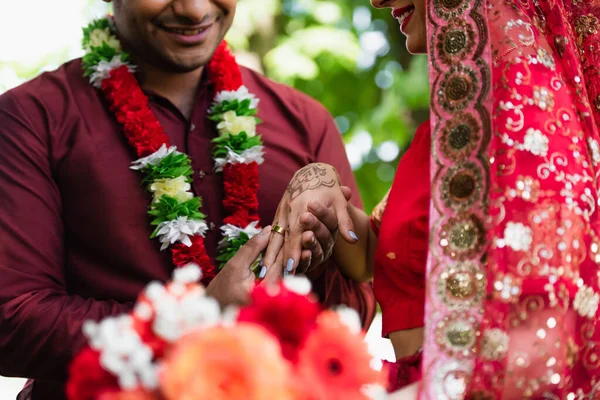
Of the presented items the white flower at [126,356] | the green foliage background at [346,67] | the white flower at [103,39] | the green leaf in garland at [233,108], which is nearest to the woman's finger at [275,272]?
the green leaf in garland at [233,108]

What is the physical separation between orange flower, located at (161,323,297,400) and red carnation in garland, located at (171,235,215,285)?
1.50 metres

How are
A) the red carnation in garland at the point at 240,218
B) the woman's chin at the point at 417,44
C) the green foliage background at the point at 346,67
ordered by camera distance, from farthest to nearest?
the green foliage background at the point at 346,67 < the red carnation in garland at the point at 240,218 < the woman's chin at the point at 417,44

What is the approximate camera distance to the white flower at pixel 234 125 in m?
3.02

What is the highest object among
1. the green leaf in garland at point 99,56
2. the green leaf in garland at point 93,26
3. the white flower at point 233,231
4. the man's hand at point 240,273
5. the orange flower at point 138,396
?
the orange flower at point 138,396

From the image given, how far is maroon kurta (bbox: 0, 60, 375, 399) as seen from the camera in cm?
260

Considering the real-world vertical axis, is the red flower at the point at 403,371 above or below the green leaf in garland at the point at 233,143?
below

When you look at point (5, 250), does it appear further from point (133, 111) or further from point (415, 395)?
point (415, 395)

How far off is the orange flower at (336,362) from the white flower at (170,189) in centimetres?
151

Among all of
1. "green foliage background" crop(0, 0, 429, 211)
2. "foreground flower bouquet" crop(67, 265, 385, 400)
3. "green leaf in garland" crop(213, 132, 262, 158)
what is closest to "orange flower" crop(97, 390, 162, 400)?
"foreground flower bouquet" crop(67, 265, 385, 400)

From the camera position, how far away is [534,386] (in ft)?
5.74

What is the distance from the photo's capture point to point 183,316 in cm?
135

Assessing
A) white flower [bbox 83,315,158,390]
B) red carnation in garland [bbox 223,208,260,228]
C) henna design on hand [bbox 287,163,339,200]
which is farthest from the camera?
red carnation in garland [bbox 223,208,260,228]

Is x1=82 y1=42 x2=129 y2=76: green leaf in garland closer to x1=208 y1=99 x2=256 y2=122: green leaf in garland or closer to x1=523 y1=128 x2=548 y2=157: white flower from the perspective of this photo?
x1=208 y1=99 x2=256 y2=122: green leaf in garland

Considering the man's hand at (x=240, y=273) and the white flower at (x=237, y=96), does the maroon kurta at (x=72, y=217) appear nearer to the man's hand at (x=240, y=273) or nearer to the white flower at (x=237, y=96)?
the white flower at (x=237, y=96)
